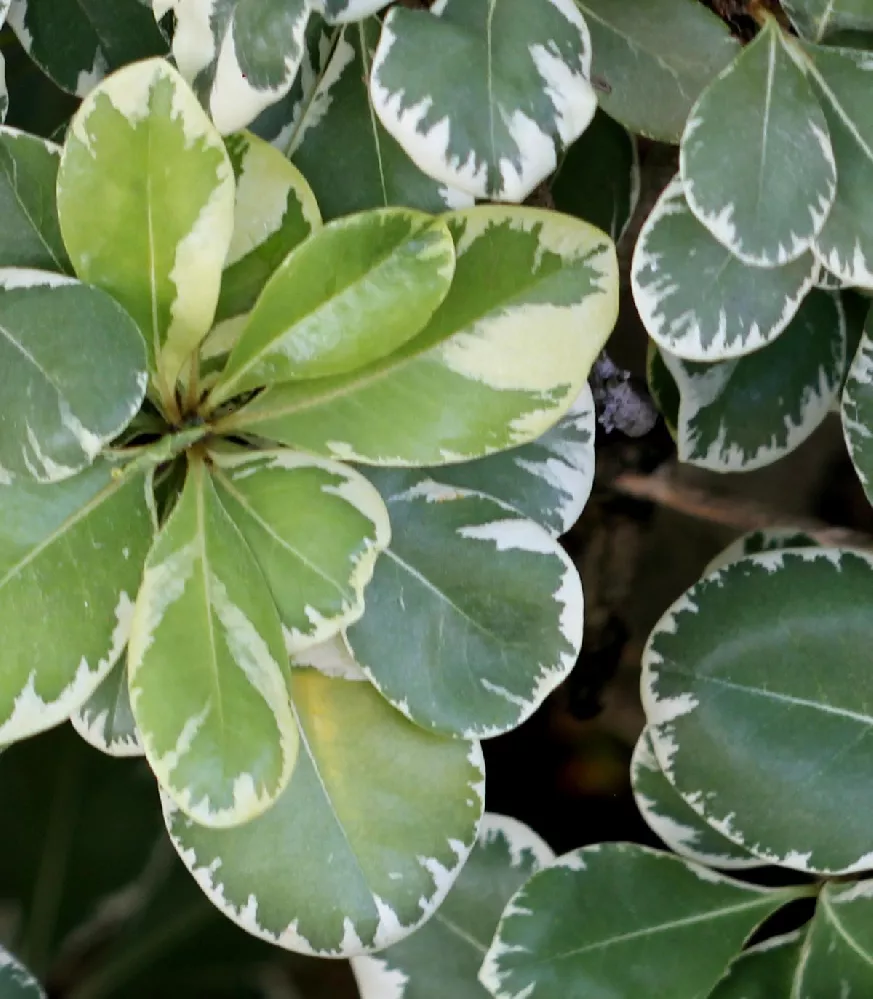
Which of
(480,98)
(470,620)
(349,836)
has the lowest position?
(349,836)

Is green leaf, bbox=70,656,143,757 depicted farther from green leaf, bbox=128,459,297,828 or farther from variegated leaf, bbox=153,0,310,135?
variegated leaf, bbox=153,0,310,135

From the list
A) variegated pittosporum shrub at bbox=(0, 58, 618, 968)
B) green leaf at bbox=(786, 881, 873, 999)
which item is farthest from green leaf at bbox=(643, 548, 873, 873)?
variegated pittosporum shrub at bbox=(0, 58, 618, 968)

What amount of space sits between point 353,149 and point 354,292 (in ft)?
0.44

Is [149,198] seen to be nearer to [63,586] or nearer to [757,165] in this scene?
[63,586]

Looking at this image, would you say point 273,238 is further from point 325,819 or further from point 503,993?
point 503,993

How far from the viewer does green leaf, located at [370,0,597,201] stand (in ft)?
1.61

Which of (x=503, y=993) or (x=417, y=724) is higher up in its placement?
(x=417, y=724)

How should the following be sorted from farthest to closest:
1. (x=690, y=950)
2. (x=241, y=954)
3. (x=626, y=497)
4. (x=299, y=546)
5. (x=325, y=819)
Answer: (x=241, y=954) → (x=626, y=497) → (x=690, y=950) → (x=325, y=819) → (x=299, y=546)

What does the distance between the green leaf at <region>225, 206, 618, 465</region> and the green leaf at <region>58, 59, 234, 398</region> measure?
0.37 ft

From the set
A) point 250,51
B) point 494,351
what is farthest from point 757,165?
point 250,51

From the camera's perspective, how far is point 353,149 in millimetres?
601

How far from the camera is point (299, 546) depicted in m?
0.54

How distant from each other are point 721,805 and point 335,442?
384 mm

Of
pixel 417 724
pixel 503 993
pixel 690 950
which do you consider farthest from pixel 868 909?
pixel 417 724
